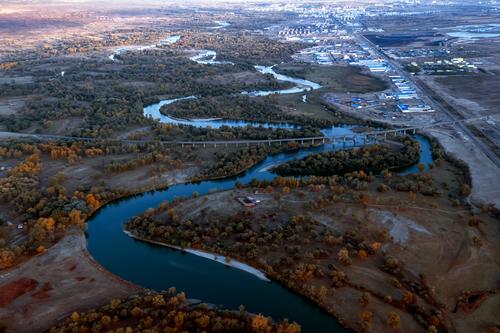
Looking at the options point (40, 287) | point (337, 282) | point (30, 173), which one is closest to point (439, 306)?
point (337, 282)

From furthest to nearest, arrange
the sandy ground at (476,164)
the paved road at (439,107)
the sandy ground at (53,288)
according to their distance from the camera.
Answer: the paved road at (439,107), the sandy ground at (476,164), the sandy ground at (53,288)

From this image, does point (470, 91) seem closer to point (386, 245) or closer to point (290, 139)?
point (290, 139)

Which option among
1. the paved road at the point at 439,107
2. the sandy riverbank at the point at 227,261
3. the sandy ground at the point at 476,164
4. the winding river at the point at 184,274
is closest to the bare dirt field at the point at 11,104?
the winding river at the point at 184,274

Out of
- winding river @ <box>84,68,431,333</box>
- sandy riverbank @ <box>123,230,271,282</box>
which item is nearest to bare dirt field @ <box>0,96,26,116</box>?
winding river @ <box>84,68,431,333</box>

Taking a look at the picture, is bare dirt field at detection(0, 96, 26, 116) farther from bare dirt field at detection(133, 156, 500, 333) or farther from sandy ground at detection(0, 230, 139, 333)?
bare dirt field at detection(133, 156, 500, 333)

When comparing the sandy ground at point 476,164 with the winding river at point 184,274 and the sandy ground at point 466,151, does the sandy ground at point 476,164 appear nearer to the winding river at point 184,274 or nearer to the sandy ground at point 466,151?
the sandy ground at point 466,151

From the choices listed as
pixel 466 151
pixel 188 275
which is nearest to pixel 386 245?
pixel 188 275
